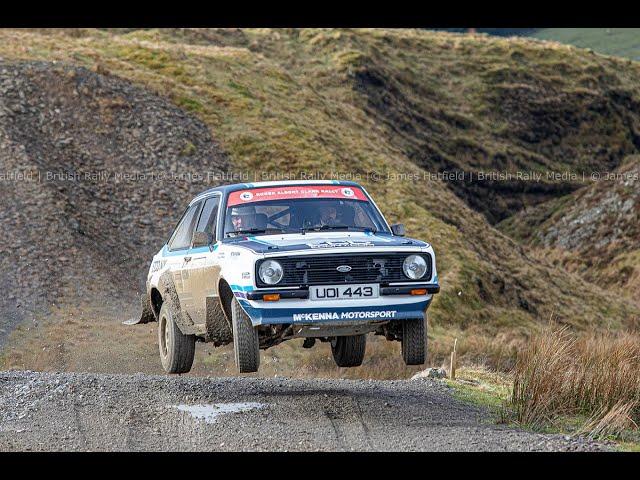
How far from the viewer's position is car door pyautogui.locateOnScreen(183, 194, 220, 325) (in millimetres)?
11640

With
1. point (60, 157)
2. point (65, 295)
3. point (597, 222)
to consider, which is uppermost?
point (60, 157)

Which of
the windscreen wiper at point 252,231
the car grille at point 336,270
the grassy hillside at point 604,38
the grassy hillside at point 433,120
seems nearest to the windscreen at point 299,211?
the windscreen wiper at point 252,231

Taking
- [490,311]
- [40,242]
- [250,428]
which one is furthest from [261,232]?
[490,311]

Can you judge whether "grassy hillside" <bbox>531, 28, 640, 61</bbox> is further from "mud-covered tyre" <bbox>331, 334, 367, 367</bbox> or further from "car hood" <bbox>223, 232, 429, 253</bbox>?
"car hood" <bbox>223, 232, 429, 253</bbox>

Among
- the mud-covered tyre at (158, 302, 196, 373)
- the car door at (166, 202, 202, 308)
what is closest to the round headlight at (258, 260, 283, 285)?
the car door at (166, 202, 202, 308)

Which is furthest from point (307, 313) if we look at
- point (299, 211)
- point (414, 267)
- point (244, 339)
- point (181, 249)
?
point (181, 249)

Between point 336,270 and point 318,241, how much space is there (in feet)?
1.52

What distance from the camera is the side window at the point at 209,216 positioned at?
12.4 metres

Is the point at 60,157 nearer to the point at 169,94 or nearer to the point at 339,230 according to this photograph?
the point at 169,94

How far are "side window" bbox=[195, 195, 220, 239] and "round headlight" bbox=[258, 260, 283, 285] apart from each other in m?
1.80

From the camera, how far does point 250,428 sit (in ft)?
33.2

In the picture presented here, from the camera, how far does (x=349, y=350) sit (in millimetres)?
13281

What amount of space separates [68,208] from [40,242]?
2.12 metres

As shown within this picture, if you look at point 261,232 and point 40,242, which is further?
point 40,242
